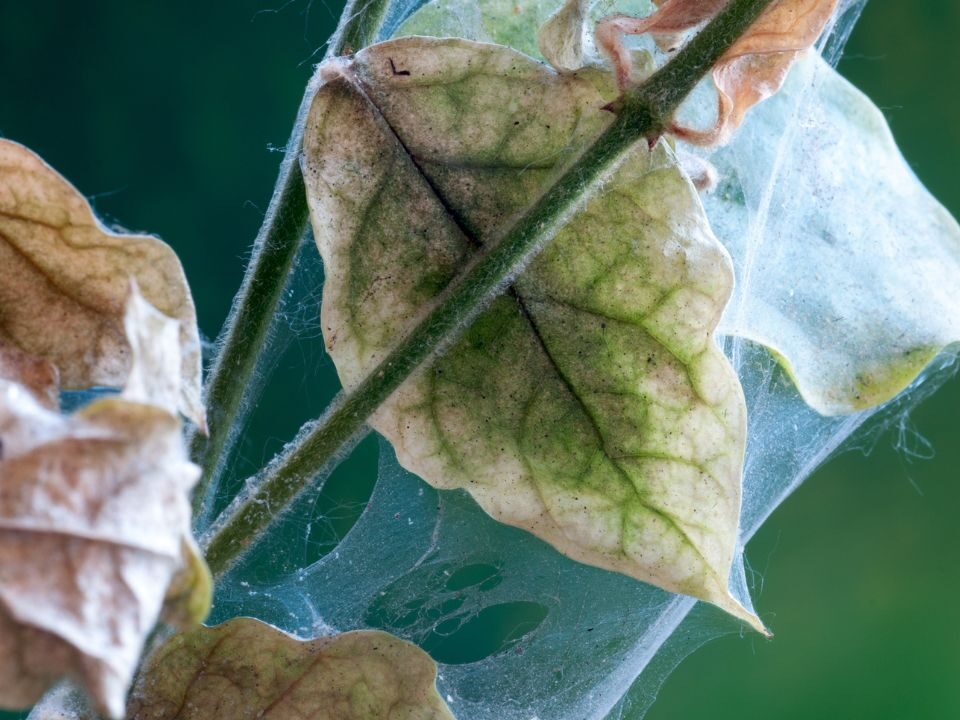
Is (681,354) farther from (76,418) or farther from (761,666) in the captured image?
(761,666)

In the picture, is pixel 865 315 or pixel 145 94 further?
pixel 145 94

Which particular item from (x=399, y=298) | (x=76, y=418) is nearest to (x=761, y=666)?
(x=399, y=298)

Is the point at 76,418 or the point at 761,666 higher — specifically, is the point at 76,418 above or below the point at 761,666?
above

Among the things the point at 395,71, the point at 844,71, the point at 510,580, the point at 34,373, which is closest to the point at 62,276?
the point at 34,373

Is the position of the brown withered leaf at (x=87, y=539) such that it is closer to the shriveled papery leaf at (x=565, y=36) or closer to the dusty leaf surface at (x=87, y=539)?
the dusty leaf surface at (x=87, y=539)

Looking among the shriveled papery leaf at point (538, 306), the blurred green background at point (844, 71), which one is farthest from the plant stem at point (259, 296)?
the blurred green background at point (844, 71)

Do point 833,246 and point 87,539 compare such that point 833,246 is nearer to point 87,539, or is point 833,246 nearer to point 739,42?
point 739,42
